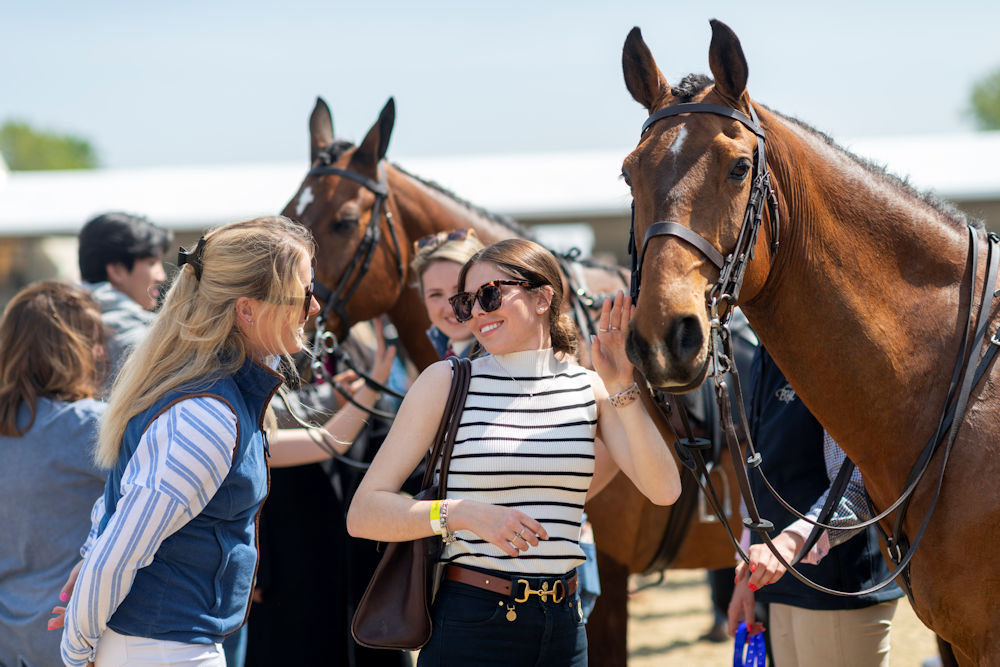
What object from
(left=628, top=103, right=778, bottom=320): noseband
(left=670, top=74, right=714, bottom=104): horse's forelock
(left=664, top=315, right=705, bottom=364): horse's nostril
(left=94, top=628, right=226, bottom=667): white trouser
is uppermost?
(left=670, top=74, right=714, bottom=104): horse's forelock

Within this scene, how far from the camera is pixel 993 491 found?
210 cm

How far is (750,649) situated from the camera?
9.64ft

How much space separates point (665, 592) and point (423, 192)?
5.50m

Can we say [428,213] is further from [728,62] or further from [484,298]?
[728,62]

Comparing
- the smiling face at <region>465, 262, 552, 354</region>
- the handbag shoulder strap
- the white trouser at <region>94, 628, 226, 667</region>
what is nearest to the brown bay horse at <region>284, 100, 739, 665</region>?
the smiling face at <region>465, 262, 552, 354</region>

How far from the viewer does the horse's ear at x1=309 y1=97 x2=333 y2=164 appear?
4211mm

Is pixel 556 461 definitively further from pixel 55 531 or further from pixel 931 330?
pixel 55 531

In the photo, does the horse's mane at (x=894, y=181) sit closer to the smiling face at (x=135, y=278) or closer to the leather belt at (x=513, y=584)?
the leather belt at (x=513, y=584)

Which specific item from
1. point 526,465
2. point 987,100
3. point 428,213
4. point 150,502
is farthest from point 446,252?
point 987,100

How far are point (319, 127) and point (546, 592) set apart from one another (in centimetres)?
285

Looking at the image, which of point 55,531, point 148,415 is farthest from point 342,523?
point 148,415

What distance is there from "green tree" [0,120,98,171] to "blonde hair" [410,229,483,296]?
269ft

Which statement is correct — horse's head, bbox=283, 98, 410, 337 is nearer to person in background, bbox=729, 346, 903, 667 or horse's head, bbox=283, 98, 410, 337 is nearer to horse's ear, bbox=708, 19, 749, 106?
person in background, bbox=729, 346, 903, 667

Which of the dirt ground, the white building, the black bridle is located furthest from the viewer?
the white building
